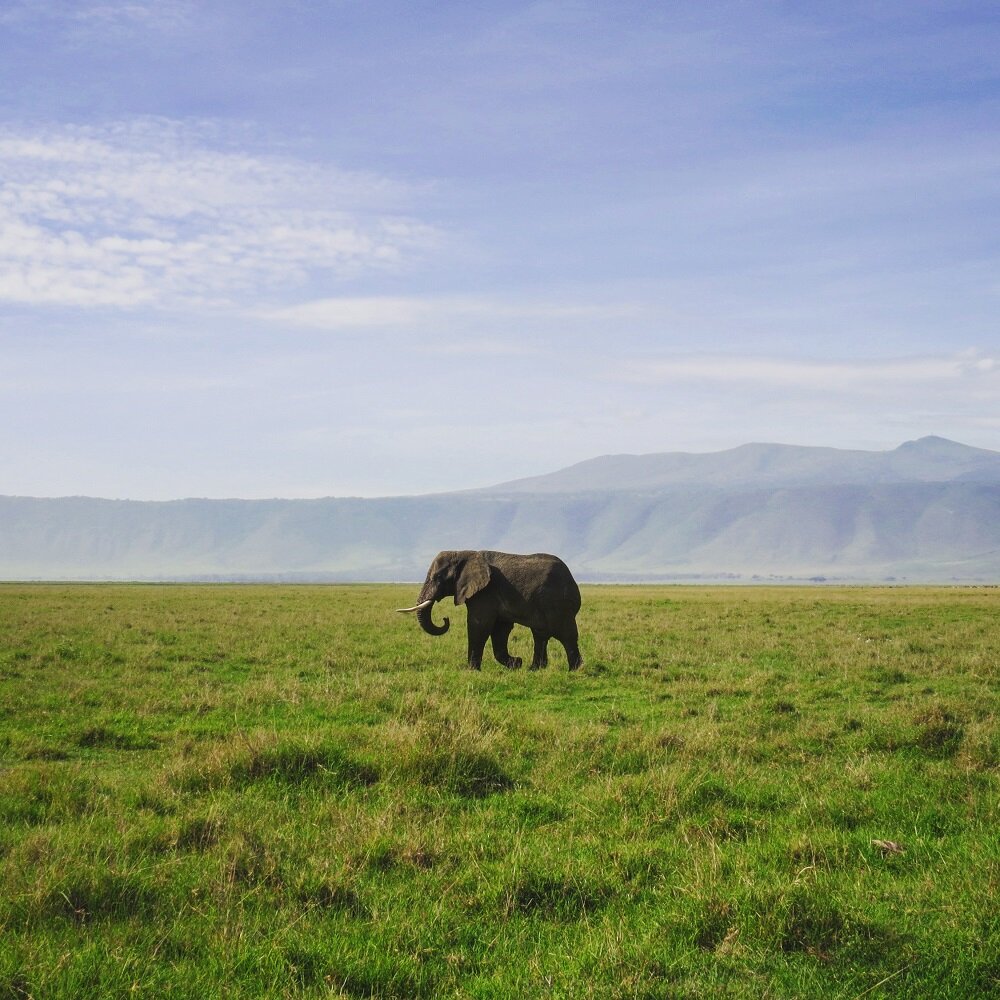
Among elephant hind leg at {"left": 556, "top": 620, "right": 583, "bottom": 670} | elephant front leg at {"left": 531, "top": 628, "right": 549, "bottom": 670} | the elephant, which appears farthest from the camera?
elephant front leg at {"left": 531, "top": 628, "right": 549, "bottom": 670}

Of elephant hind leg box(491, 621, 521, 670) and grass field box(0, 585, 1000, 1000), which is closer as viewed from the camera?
grass field box(0, 585, 1000, 1000)

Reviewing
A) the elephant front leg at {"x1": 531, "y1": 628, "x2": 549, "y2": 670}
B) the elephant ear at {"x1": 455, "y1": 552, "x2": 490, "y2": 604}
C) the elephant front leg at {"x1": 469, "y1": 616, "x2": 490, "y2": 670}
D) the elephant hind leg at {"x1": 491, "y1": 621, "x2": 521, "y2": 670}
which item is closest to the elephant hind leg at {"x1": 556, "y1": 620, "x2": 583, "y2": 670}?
the elephant front leg at {"x1": 531, "y1": 628, "x2": 549, "y2": 670}

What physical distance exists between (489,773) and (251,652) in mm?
14823

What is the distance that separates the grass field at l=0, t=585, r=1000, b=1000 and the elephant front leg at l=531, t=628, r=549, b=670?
3.43m

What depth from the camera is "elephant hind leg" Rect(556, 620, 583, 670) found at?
20.0 m

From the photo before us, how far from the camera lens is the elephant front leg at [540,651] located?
20.5 meters

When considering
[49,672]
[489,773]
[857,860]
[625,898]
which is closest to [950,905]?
[857,860]

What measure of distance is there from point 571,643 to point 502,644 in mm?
1636

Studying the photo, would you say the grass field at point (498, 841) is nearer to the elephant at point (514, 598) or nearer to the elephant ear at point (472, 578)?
the elephant at point (514, 598)

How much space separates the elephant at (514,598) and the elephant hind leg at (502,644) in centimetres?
2

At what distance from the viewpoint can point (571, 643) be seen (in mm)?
20125

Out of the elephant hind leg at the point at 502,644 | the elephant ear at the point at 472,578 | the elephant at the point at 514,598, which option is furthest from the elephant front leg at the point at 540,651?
the elephant ear at the point at 472,578

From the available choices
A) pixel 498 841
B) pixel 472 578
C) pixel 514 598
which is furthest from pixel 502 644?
pixel 498 841

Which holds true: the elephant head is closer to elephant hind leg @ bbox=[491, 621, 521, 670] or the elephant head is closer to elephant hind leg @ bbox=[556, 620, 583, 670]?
elephant hind leg @ bbox=[491, 621, 521, 670]
